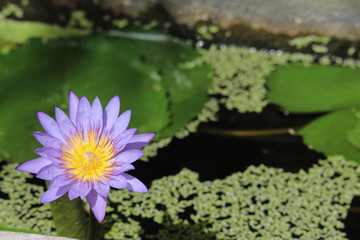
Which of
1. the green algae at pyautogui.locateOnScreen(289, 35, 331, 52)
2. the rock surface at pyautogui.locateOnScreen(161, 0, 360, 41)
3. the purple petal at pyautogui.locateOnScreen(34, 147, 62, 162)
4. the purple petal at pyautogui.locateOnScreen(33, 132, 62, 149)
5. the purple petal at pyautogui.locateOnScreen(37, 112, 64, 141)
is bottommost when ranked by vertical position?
the purple petal at pyautogui.locateOnScreen(34, 147, 62, 162)

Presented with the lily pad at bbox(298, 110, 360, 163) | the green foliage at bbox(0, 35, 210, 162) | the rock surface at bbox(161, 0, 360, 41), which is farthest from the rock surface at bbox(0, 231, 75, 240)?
the rock surface at bbox(161, 0, 360, 41)

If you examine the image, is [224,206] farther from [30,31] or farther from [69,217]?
[30,31]

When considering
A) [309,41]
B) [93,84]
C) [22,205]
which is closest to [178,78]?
[93,84]

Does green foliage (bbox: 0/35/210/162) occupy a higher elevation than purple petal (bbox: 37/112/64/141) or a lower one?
higher

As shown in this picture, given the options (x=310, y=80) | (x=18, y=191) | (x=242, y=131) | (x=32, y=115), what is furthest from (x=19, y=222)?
(x=310, y=80)

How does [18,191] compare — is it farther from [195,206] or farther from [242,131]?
[242,131]

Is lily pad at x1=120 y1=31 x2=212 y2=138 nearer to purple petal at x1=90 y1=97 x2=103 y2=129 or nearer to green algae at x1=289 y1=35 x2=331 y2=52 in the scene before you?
green algae at x1=289 y1=35 x2=331 y2=52

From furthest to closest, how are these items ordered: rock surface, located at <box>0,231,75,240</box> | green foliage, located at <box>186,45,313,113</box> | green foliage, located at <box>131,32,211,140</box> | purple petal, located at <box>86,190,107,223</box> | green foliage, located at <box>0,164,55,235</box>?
green foliage, located at <box>186,45,313,113</box> → green foliage, located at <box>131,32,211,140</box> → green foliage, located at <box>0,164,55,235</box> → rock surface, located at <box>0,231,75,240</box> → purple petal, located at <box>86,190,107,223</box>

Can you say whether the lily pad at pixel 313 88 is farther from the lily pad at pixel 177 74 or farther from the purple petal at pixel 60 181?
the purple petal at pixel 60 181
